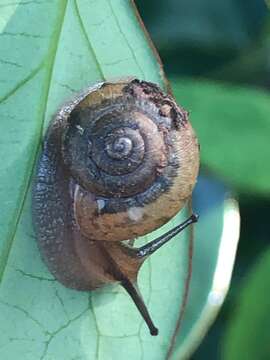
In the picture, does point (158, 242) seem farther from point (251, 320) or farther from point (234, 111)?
point (234, 111)

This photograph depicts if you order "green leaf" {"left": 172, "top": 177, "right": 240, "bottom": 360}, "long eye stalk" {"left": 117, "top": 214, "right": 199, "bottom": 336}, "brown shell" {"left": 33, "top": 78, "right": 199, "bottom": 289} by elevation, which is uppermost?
"brown shell" {"left": 33, "top": 78, "right": 199, "bottom": 289}

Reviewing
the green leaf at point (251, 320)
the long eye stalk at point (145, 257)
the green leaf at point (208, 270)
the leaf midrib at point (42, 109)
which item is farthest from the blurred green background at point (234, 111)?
the leaf midrib at point (42, 109)

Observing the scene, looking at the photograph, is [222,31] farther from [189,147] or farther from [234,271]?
[189,147]

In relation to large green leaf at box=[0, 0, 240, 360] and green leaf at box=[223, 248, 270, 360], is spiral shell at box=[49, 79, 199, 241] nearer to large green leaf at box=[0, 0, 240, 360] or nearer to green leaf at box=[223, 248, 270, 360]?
large green leaf at box=[0, 0, 240, 360]

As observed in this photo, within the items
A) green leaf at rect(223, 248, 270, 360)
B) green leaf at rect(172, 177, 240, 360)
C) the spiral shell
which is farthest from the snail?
green leaf at rect(223, 248, 270, 360)

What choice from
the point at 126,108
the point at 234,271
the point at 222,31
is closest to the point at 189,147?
the point at 126,108

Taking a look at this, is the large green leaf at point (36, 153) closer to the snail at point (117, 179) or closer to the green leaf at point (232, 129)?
the snail at point (117, 179)

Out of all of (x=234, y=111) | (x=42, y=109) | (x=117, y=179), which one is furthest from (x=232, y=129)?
(x=42, y=109)
